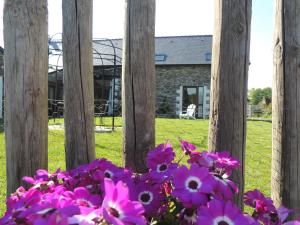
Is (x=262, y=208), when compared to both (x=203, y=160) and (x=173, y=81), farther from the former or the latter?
(x=173, y=81)

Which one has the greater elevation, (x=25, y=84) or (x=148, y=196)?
(x=25, y=84)

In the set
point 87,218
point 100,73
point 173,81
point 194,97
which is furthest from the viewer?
point 173,81

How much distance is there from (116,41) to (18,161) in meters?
26.4

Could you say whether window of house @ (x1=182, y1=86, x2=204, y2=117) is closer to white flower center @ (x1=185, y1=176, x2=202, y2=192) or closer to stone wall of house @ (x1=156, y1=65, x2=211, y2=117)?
stone wall of house @ (x1=156, y1=65, x2=211, y2=117)

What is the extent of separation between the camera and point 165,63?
24.2 metres

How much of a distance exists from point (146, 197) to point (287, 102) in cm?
91

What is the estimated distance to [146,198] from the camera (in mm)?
1243

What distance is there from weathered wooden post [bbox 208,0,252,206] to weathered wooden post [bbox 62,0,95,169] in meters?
0.61

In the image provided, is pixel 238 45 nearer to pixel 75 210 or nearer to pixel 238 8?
pixel 238 8

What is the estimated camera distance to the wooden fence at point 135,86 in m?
1.74

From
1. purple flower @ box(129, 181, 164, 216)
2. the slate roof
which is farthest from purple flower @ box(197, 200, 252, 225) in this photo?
the slate roof

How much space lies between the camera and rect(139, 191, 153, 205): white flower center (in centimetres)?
123

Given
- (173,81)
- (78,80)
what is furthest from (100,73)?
(78,80)

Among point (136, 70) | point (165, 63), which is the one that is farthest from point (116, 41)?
point (136, 70)
